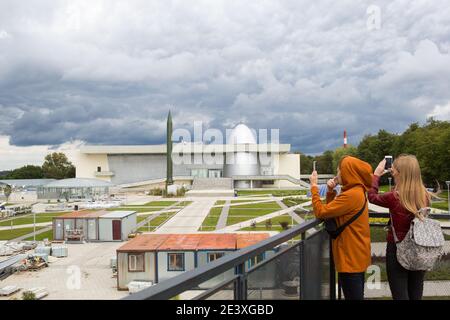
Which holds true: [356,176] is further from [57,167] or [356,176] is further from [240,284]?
[57,167]

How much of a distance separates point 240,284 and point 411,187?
1.88 meters

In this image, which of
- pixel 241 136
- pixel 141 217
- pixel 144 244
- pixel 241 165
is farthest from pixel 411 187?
pixel 241 136

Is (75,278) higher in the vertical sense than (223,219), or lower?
lower

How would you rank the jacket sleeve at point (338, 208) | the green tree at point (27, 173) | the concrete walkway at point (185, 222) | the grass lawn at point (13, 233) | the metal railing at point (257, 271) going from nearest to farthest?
the metal railing at point (257, 271)
the jacket sleeve at point (338, 208)
the concrete walkway at point (185, 222)
the grass lawn at point (13, 233)
the green tree at point (27, 173)

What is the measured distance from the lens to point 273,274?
9.83ft

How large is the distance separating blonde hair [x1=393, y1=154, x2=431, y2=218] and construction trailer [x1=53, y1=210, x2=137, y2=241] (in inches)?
844

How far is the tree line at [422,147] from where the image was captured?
44969 millimetres

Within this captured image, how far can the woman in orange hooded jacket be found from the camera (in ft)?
11.2

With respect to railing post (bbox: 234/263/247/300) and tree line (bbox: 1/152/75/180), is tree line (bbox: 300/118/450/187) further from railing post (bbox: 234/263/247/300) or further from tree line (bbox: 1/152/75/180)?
tree line (bbox: 1/152/75/180)

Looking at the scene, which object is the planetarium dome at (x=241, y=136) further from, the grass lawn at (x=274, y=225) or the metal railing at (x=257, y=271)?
the metal railing at (x=257, y=271)

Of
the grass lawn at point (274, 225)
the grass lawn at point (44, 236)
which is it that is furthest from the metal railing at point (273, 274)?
the grass lawn at point (44, 236)

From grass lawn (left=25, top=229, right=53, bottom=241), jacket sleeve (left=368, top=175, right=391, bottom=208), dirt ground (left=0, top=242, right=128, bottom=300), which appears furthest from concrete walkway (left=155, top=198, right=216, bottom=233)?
jacket sleeve (left=368, top=175, right=391, bottom=208)

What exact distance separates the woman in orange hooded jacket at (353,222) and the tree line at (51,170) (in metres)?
104
